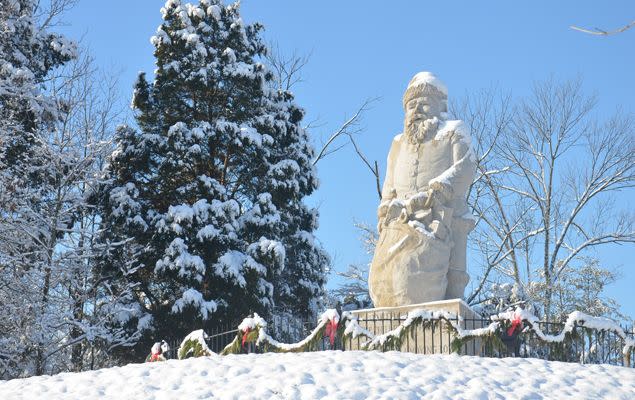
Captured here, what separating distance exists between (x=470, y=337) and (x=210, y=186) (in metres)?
12.0

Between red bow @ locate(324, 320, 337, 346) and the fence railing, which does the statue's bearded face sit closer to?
the fence railing

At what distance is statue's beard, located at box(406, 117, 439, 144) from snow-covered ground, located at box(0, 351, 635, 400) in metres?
4.13

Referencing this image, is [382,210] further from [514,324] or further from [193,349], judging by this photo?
[193,349]

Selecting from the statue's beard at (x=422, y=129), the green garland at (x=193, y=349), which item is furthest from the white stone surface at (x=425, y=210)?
the green garland at (x=193, y=349)


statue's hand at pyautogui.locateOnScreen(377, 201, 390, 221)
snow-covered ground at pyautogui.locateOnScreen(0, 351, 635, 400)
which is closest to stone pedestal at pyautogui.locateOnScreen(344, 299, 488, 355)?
snow-covered ground at pyautogui.locateOnScreen(0, 351, 635, 400)

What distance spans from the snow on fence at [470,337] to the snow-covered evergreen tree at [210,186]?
8.94 metres

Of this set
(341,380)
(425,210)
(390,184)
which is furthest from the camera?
(390,184)

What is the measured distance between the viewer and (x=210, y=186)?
2269cm

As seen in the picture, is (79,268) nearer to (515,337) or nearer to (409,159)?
(409,159)

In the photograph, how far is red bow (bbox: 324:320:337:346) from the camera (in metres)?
12.4

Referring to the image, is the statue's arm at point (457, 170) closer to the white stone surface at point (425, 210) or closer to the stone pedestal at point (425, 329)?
the white stone surface at point (425, 210)

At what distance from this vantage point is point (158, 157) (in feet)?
79.8

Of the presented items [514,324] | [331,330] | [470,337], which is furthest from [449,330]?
[331,330]

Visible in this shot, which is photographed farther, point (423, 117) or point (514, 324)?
point (423, 117)
